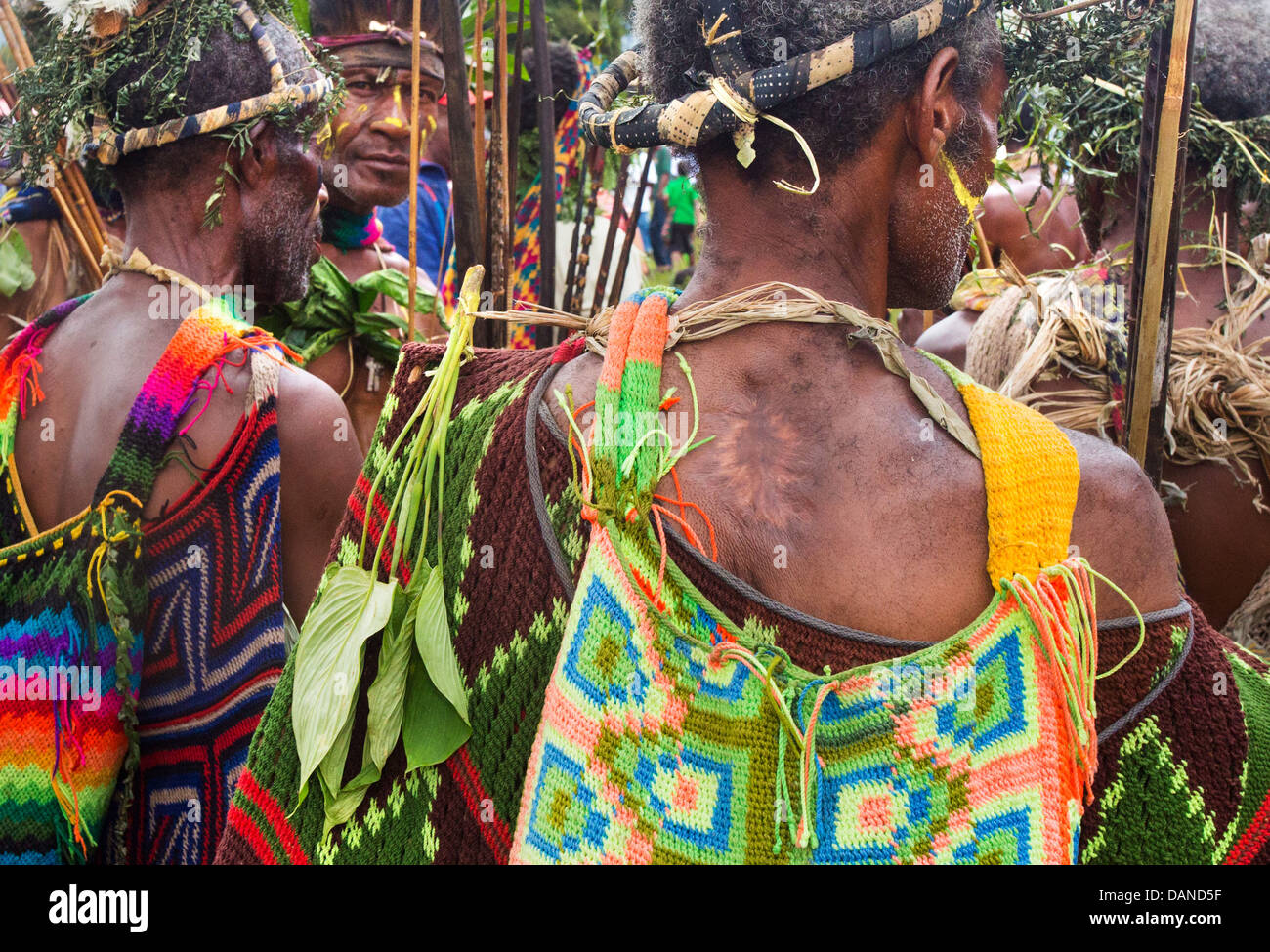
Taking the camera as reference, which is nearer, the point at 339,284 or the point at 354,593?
the point at 354,593

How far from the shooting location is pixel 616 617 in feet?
4.14

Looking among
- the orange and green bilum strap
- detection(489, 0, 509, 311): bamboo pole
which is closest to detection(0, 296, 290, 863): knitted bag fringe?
A: detection(489, 0, 509, 311): bamboo pole

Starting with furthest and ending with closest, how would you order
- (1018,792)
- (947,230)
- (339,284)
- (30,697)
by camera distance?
(339,284) < (30,697) < (947,230) < (1018,792)

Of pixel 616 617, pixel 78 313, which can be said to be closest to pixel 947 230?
pixel 616 617

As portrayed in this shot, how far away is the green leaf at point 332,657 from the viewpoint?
141 cm

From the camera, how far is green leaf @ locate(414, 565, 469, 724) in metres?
1.39

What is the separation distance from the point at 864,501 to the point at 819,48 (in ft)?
1.90

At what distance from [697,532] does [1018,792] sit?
0.46 m

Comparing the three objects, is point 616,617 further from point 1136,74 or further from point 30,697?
point 1136,74

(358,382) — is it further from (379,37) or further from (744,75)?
(744,75)

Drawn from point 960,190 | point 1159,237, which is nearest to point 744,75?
Result: point 960,190

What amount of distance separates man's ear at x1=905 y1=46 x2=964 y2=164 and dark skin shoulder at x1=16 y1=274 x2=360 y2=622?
4.24ft

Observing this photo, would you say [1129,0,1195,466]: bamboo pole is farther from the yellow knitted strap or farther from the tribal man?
the yellow knitted strap

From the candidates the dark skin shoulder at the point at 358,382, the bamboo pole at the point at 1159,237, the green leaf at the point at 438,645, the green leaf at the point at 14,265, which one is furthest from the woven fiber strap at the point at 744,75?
Result: the green leaf at the point at 14,265
